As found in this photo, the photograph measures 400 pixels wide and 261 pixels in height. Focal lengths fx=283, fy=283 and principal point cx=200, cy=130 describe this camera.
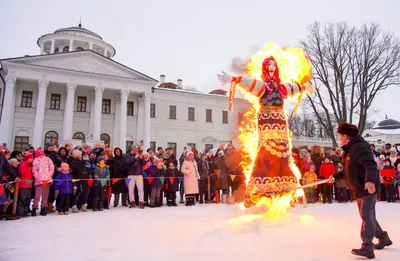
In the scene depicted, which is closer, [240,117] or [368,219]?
[368,219]

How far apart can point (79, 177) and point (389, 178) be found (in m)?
11.3

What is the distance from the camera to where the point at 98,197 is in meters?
8.91

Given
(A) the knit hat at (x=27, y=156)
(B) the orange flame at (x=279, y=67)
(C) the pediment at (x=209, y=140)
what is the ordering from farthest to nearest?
1. (C) the pediment at (x=209, y=140)
2. (A) the knit hat at (x=27, y=156)
3. (B) the orange flame at (x=279, y=67)

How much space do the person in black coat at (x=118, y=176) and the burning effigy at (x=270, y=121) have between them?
5.24 meters

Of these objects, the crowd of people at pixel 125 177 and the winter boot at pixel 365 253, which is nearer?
the winter boot at pixel 365 253

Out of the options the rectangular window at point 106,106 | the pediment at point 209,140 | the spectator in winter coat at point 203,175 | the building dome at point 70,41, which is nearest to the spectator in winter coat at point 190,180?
the spectator in winter coat at point 203,175

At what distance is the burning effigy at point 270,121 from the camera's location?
518 cm

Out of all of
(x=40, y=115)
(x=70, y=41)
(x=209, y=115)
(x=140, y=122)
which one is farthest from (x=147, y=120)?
(x=70, y=41)

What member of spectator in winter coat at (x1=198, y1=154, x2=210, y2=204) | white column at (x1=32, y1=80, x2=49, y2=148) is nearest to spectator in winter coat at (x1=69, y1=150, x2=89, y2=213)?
spectator in winter coat at (x1=198, y1=154, x2=210, y2=204)

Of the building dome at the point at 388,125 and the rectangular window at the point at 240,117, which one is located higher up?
the building dome at the point at 388,125

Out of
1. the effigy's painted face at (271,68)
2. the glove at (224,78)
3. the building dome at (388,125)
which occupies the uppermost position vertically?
the building dome at (388,125)

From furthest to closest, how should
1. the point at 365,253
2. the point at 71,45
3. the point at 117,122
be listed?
the point at 71,45, the point at 117,122, the point at 365,253

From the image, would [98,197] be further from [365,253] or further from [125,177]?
[365,253]

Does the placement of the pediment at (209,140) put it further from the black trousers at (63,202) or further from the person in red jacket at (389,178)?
the black trousers at (63,202)
